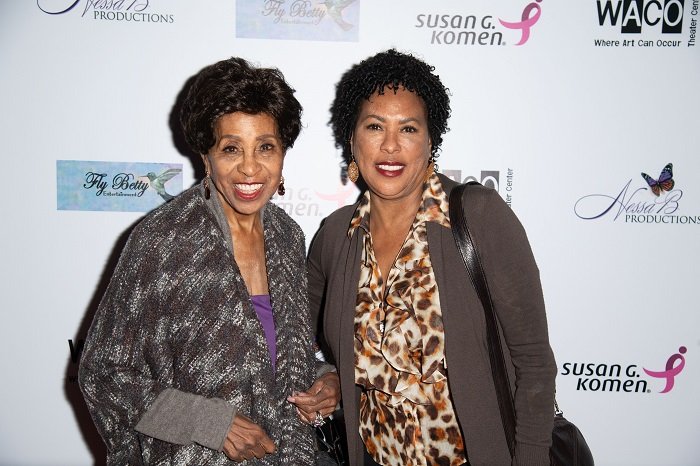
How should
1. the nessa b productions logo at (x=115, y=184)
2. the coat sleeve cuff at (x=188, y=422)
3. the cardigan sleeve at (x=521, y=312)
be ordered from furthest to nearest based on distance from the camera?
the nessa b productions logo at (x=115, y=184) → the cardigan sleeve at (x=521, y=312) → the coat sleeve cuff at (x=188, y=422)

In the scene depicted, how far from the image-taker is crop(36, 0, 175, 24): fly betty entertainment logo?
2736 millimetres

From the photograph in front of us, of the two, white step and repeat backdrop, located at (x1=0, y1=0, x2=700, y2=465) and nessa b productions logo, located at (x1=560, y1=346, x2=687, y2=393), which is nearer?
white step and repeat backdrop, located at (x1=0, y1=0, x2=700, y2=465)

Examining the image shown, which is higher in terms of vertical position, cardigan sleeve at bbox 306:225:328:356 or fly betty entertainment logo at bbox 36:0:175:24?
fly betty entertainment logo at bbox 36:0:175:24

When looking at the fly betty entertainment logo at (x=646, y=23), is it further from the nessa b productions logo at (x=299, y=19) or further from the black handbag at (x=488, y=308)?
the black handbag at (x=488, y=308)

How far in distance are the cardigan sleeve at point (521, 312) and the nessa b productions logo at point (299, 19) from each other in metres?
1.55

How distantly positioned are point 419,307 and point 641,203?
1.94m

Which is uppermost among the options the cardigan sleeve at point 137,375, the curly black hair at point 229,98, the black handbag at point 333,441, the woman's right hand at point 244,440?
the curly black hair at point 229,98

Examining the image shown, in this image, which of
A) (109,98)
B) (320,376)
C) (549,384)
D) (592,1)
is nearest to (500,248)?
(549,384)

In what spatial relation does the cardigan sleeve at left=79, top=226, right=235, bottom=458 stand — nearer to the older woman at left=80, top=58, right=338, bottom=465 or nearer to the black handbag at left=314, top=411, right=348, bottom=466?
the older woman at left=80, top=58, right=338, bottom=465

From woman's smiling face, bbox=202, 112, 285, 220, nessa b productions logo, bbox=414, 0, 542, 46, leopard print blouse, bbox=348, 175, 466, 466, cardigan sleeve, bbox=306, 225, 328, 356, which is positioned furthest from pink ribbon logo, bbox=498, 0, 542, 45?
woman's smiling face, bbox=202, 112, 285, 220

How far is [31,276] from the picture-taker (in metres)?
2.88

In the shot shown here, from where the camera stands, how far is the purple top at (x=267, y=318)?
1695 millimetres

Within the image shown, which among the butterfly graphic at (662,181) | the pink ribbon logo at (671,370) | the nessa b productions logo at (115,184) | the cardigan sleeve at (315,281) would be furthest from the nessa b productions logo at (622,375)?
the nessa b productions logo at (115,184)

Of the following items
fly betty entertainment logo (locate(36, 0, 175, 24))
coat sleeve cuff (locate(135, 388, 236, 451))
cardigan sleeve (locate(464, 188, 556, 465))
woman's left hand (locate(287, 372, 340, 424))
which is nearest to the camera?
coat sleeve cuff (locate(135, 388, 236, 451))
